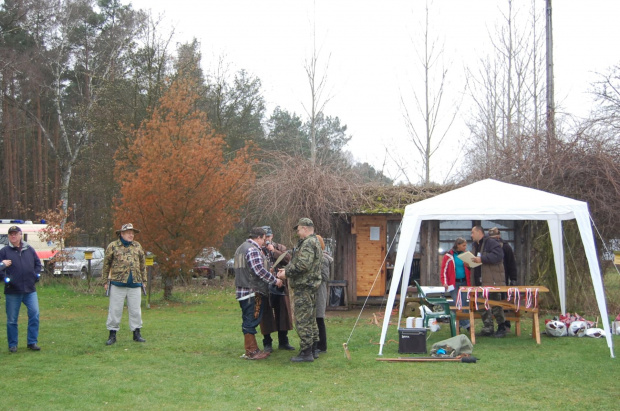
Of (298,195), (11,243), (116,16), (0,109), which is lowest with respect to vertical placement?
(11,243)

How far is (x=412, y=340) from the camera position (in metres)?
7.71

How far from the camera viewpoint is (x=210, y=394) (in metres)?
5.69

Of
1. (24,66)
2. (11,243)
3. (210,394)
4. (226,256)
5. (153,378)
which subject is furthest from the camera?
(24,66)

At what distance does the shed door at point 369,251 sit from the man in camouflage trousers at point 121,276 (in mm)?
6192

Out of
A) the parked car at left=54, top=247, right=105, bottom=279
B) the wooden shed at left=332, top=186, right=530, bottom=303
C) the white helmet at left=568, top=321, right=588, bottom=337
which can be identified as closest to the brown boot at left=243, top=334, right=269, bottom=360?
the white helmet at left=568, top=321, right=588, bottom=337

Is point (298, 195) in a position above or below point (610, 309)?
above

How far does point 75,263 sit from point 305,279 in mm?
14871

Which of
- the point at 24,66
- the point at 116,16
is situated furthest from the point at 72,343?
the point at 116,16

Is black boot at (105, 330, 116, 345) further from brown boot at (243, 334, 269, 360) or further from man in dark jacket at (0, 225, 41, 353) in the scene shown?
brown boot at (243, 334, 269, 360)

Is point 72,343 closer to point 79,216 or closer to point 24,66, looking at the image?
point 24,66

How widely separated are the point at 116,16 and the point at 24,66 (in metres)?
4.83

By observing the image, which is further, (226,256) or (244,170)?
(226,256)

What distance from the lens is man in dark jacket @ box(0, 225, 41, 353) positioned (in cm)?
761

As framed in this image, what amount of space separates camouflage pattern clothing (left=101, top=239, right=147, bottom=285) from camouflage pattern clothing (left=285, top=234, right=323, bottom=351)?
2552 millimetres
